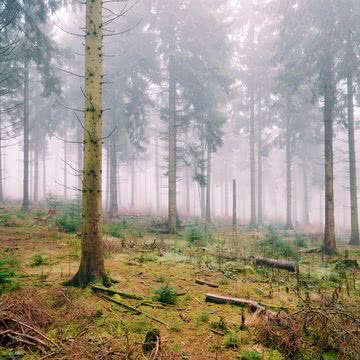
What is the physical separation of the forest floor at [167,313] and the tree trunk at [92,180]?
46cm

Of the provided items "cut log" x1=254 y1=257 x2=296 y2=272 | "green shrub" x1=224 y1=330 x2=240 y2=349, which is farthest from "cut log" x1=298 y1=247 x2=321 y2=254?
"green shrub" x1=224 y1=330 x2=240 y2=349

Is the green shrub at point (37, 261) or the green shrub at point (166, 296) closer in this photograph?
the green shrub at point (166, 296)

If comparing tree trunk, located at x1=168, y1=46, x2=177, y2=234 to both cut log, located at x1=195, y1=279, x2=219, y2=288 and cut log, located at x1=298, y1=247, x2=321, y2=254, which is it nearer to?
cut log, located at x1=298, y1=247, x2=321, y2=254

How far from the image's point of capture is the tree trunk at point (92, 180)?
5320mm

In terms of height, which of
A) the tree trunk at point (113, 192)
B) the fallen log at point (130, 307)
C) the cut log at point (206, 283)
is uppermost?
the tree trunk at point (113, 192)

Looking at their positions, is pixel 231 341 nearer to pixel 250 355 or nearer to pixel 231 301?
pixel 250 355

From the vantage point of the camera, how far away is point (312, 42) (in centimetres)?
1219

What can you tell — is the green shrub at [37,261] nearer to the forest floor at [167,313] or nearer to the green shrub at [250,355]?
the forest floor at [167,313]

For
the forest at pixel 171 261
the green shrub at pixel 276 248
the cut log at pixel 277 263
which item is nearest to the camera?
the forest at pixel 171 261

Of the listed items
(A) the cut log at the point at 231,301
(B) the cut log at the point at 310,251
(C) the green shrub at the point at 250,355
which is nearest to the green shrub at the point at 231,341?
(C) the green shrub at the point at 250,355

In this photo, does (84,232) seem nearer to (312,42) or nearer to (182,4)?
(312,42)

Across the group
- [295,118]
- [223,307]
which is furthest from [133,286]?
[295,118]

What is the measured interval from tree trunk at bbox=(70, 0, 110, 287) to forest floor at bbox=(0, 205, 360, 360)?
46cm

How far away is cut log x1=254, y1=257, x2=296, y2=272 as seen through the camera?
7.75 meters
